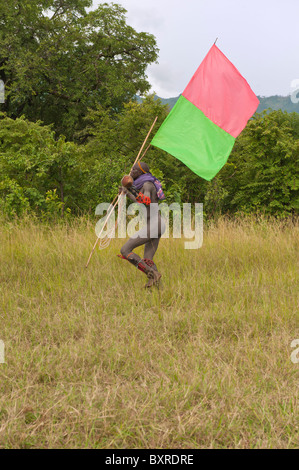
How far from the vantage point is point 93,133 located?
15281 mm

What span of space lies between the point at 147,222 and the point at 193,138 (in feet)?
4.20

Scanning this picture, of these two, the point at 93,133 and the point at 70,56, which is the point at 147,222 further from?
the point at 70,56

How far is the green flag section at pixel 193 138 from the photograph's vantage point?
17.8ft

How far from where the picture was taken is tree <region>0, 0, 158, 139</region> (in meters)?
22.5

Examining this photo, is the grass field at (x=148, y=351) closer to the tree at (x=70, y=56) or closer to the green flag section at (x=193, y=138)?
the green flag section at (x=193, y=138)

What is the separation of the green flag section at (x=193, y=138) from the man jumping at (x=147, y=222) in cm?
46

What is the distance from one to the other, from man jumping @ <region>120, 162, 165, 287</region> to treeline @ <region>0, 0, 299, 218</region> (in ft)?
12.9

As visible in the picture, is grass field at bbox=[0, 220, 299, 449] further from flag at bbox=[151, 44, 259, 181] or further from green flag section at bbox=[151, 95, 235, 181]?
flag at bbox=[151, 44, 259, 181]

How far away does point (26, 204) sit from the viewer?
29.0 feet

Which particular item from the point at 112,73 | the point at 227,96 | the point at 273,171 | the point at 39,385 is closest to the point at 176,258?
the point at 227,96

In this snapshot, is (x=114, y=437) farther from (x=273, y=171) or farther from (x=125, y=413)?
(x=273, y=171)

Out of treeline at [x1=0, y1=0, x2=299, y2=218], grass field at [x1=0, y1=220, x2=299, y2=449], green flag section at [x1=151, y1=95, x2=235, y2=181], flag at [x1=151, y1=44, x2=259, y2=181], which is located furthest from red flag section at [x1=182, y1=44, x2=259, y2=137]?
treeline at [x1=0, y1=0, x2=299, y2=218]

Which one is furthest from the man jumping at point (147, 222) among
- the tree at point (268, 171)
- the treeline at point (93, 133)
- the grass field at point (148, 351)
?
the tree at point (268, 171)

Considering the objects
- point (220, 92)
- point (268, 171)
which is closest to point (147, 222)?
point (220, 92)
